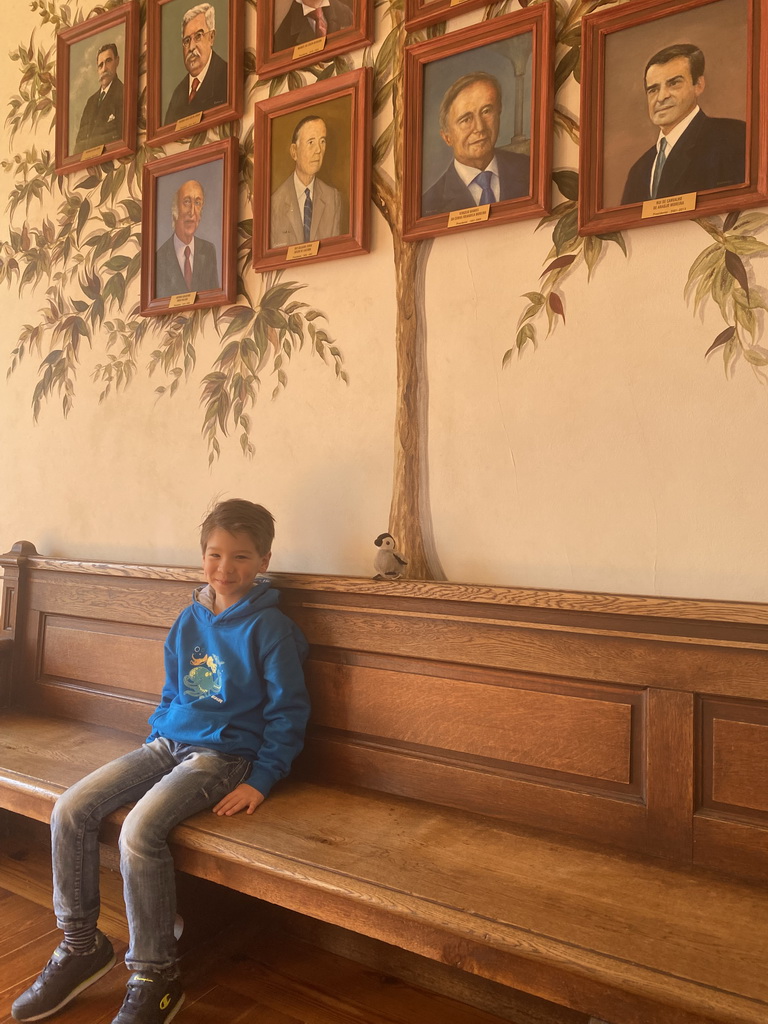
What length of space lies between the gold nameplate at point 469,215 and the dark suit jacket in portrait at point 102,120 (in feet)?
4.41

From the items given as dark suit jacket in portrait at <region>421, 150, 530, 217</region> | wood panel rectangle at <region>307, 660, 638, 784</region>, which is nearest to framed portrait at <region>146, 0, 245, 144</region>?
dark suit jacket in portrait at <region>421, 150, 530, 217</region>

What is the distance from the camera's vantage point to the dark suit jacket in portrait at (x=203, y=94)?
241 cm

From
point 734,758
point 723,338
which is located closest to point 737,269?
point 723,338

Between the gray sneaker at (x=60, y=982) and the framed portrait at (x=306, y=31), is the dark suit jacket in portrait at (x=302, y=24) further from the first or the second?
the gray sneaker at (x=60, y=982)

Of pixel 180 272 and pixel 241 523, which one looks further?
pixel 180 272

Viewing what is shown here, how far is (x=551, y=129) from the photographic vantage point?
6.06 feet

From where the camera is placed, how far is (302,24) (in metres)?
2.24

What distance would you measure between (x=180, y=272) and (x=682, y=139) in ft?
4.87

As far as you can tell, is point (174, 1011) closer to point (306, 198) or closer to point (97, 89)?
point (306, 198)

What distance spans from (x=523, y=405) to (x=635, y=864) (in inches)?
39.6

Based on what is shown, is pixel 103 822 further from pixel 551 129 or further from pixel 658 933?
pixel 551 129

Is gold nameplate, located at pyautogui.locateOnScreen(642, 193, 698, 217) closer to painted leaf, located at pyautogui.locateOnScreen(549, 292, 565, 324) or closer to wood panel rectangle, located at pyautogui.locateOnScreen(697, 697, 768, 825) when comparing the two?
painted leaf, located at pyautogui.locateOnScreen(549, 292, 565, 324)

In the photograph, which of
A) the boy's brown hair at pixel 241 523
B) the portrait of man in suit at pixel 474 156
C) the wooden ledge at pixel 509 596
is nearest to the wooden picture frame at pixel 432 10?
the portrait of man in suit at pixel 474 156

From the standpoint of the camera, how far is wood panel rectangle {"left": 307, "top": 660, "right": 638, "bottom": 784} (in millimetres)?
1602
